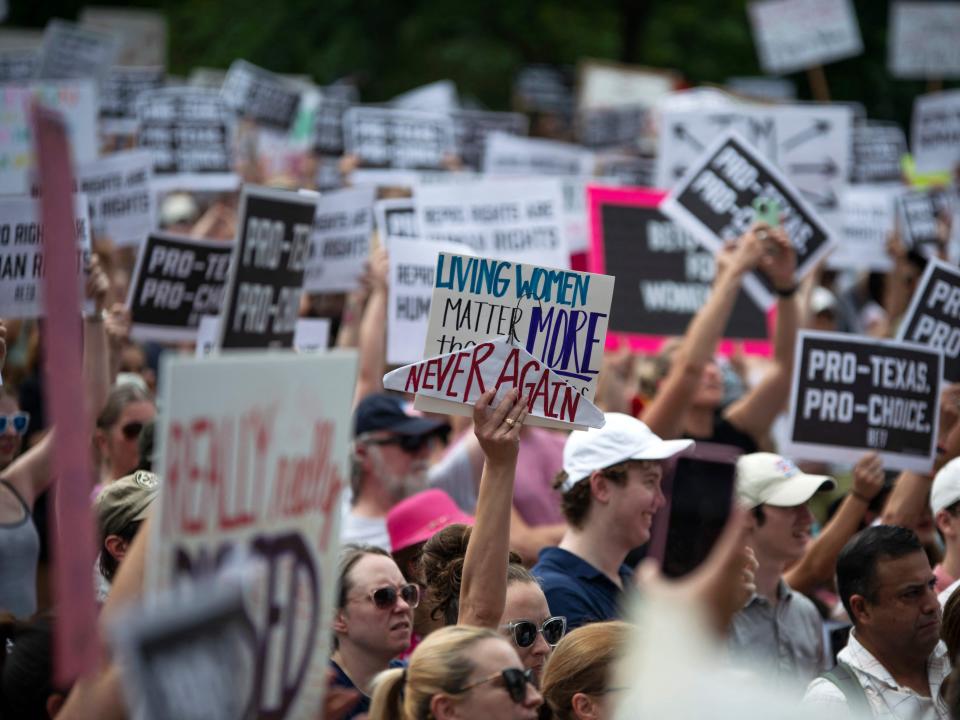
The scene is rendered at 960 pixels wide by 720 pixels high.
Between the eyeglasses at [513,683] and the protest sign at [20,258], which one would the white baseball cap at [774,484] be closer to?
the eyeglasses at [513,683]

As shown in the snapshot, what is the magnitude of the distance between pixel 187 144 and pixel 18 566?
6405 mm

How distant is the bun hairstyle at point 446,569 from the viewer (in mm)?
4492

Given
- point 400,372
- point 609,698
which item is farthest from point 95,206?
point 609,698

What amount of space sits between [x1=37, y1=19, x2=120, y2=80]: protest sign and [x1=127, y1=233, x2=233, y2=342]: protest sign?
745cm

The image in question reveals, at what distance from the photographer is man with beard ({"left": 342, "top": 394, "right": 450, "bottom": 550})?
20.1 feet

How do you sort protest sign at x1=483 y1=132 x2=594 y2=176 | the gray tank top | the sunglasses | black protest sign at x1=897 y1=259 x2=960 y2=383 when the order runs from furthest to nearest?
1. protest sign at x1=483 y1=132 x2=594 y2=176
2. black protest sign at x1=897 y1=259 x2=960 y2=383
3. the gray tank top
4. the sunglasses

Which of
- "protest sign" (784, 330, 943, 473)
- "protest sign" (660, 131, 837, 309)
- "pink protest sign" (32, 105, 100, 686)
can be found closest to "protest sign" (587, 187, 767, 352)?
"protest sign" (660, 131, 837, 309)

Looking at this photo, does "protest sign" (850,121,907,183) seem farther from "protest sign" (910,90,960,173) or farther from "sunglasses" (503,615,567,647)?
"sunglasses" (503,615,567,647)

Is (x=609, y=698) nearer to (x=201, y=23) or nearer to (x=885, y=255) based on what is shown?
(x=885, y=255)

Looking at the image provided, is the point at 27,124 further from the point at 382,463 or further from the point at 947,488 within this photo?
the point at 947,488

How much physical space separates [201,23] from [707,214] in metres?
18.8

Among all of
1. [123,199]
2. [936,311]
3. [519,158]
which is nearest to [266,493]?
[936,311]

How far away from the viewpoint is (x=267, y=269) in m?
6.19

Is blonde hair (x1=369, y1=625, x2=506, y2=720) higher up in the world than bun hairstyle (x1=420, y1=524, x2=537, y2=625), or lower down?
higher up
